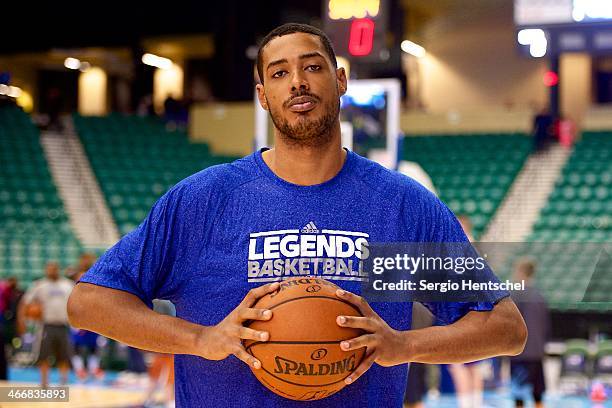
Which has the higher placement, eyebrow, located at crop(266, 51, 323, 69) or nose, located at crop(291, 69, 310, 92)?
eyebrow, located at crop(266, 51, 323, 69)

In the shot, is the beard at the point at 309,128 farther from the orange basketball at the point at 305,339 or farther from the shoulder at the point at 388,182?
the orange basketball at the point at 305,339

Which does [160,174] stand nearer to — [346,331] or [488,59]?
[488,59]

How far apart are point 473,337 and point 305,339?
1.61 feet

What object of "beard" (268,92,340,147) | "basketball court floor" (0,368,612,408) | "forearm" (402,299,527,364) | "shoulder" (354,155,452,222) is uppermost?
"beard" (268,92,340,147)

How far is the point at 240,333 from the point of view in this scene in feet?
6.90

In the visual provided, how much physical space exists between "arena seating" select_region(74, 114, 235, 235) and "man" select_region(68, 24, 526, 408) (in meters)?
13.5

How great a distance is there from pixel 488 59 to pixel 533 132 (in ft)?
15.8

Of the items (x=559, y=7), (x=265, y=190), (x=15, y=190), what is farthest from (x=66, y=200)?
(x=265, y=190)

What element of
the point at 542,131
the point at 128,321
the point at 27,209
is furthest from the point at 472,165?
the point at 128,321

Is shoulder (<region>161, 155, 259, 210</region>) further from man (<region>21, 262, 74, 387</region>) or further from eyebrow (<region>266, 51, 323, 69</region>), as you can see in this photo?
man (<region>21, 262, 74, 387</region>)

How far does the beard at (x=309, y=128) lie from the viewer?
2457 millimetres

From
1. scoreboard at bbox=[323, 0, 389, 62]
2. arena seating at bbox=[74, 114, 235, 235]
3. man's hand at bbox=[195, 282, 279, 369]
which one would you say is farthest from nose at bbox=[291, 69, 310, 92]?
arena seating at bbox=[74, 114, 235, 235]

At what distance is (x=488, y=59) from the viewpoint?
2383cm

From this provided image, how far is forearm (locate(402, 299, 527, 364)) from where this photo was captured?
2316mm
